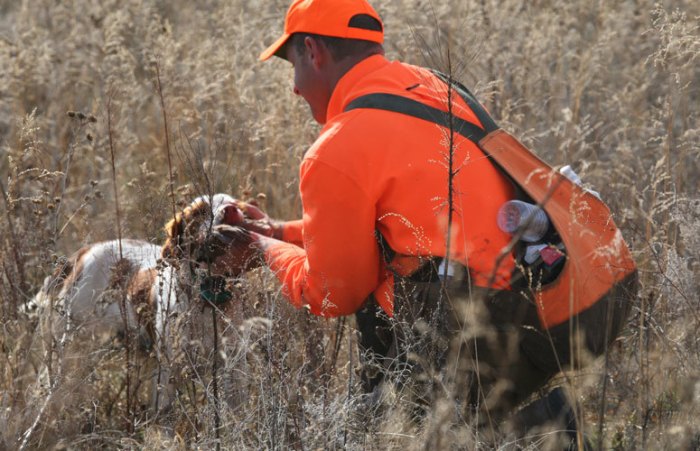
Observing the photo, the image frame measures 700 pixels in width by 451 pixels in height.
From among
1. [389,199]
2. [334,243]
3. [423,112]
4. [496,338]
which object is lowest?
[496,338]

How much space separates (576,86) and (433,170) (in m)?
2.46

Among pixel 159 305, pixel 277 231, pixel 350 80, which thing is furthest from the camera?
pixel 277 231

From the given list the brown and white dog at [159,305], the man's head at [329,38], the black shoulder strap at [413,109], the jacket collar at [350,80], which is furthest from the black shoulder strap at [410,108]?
the brown and white dog at [159,305]

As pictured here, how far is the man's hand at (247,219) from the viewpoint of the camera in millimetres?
3157

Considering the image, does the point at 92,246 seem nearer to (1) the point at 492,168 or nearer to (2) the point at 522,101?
(1) the point at 492,168

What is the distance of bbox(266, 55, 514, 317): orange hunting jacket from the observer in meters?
2.76

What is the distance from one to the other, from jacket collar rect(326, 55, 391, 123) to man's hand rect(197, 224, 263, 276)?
470mm

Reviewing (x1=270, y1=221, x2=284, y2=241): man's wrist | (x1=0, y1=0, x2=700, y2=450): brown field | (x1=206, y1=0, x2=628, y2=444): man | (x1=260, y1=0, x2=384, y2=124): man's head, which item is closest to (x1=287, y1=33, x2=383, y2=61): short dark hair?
(x1=260, y1=0, x2=384, y2=124): man's head

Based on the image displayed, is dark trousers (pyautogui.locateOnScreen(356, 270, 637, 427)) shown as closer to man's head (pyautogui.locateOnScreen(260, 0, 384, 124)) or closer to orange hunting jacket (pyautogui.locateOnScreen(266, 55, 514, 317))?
orange hunting jacket (pyautogui.locateOnScreen(266, 55, 514, 317))

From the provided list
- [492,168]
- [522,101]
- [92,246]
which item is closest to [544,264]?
[492,168]

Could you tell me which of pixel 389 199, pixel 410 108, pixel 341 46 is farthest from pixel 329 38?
pixel 389 199

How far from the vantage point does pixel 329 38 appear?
307cm

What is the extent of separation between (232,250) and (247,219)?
278mm

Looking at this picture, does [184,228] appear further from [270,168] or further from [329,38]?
[270,168]
